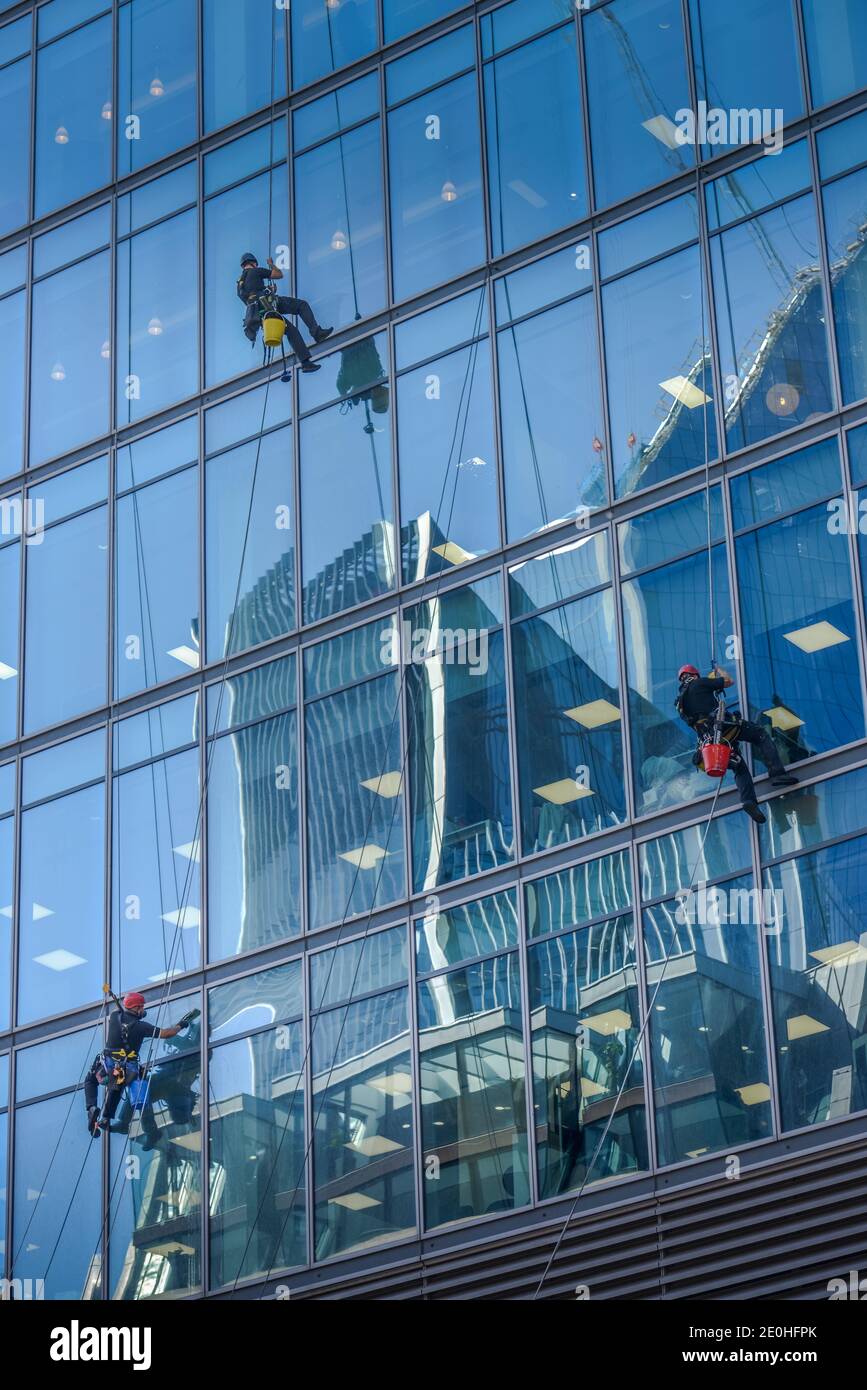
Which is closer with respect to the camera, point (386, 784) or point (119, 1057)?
point (386, 784)

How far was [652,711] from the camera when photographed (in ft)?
74.8

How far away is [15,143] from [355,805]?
13.3 metres

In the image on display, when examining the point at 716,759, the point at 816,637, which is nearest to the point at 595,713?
the point at 716,759

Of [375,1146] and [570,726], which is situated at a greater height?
[570,726]

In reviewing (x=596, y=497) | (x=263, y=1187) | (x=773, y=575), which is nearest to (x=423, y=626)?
(x=596, y=497)

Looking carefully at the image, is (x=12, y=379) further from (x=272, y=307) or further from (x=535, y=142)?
(x=535, y=142)

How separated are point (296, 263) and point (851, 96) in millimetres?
7839

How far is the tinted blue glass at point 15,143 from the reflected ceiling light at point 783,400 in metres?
13.6

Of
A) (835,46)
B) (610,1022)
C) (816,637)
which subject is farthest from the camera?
(835,46)

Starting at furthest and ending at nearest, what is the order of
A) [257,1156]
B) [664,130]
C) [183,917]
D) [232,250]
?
[232,250] → [183,917] → [664,130] → [257,1156]

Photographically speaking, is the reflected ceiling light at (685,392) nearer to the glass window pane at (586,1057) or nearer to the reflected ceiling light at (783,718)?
the reflected ceiling light at (783,718)

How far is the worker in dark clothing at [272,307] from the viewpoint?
90.0 ft

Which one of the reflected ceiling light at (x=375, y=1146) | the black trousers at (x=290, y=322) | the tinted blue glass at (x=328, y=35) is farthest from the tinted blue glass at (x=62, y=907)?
the tinted blue glass at (x=328, y=35)

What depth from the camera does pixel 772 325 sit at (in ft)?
76.1
